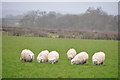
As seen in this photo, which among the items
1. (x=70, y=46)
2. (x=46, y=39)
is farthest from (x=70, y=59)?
(x=46, y=39)

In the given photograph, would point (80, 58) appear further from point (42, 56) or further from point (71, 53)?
point (42, 56)

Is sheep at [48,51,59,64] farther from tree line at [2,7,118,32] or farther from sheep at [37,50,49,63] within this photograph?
tree line at [2,7,118,32]

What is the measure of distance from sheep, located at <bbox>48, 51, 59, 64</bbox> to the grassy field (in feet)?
0.32

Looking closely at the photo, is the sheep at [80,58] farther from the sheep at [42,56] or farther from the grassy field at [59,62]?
the sheep at [42,56]

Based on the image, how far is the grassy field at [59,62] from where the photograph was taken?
19.1 feet

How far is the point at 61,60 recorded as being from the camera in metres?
6.43

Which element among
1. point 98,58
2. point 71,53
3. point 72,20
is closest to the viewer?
point 98,58

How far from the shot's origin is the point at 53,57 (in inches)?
254

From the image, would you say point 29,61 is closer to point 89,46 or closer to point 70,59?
point 70,59

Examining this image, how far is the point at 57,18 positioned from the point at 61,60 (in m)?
0.93

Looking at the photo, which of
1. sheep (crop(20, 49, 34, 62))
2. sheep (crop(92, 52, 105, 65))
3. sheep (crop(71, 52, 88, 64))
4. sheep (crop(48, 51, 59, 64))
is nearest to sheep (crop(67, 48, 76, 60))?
sheep (crop(71, 52, 88, 64))

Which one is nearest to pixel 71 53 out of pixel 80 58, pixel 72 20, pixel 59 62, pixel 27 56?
pixel 80 58

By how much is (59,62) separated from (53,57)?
6.8 inches

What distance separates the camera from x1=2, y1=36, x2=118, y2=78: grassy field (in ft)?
19.1
